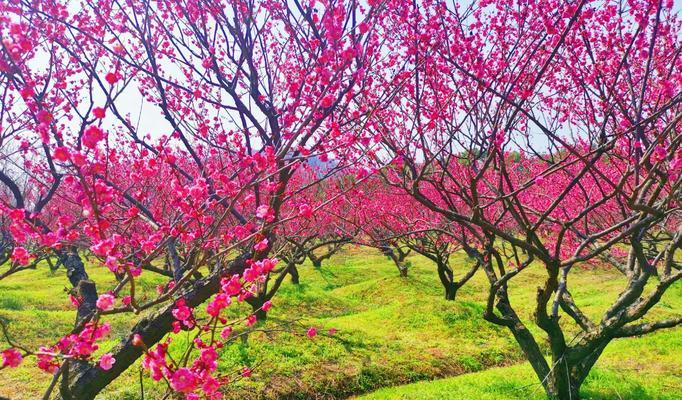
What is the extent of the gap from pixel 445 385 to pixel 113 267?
323 inches

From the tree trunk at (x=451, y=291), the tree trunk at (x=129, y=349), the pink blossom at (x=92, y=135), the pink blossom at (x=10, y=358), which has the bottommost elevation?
the tree trunk at (x=451, y=291)

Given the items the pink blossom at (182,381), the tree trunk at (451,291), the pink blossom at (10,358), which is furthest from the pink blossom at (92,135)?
the tree trunk at (451,291)

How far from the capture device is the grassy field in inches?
351

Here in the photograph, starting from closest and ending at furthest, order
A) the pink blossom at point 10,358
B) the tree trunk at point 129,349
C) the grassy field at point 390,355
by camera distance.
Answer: the pink blossom at point 10,358 < the tree trunk at point 129,349 < the grassy field at point 390,355

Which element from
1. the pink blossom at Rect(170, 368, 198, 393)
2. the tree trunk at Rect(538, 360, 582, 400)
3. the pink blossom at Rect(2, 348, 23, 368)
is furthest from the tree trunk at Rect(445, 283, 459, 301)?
the pink blossom at Rect(2, 348, 23, 368)

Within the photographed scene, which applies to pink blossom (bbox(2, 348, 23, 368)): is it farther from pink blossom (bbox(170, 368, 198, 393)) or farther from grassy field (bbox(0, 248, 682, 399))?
grassy field (bbox(0, 248, 682, 399))

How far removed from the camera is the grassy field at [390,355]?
29.2ft

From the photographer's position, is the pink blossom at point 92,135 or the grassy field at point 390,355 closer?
the pink blossom at point 92,135

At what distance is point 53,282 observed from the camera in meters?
24.0

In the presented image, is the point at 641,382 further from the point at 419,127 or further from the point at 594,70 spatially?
the point at 419,127

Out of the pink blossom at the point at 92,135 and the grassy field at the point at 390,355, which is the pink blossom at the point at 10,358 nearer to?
the pink blossom at the point at 92,135

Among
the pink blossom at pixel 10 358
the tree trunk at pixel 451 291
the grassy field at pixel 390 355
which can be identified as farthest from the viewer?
the tree trunk at pixel 451 291

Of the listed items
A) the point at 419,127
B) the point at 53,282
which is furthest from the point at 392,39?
the point at 53,282

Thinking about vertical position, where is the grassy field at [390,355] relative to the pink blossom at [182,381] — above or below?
below
